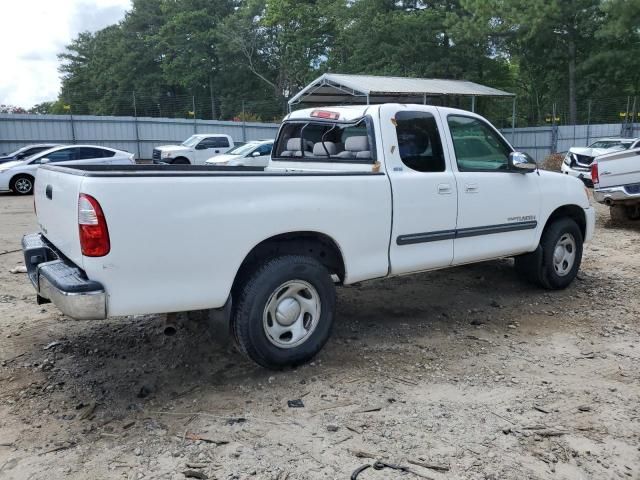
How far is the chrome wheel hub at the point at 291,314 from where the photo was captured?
3.93 m

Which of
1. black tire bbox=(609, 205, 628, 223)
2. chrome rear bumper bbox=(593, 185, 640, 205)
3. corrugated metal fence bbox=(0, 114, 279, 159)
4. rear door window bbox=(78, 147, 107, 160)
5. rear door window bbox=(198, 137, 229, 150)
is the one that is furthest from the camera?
corrugated metal fence bbox=(0, 114, 279, 159)

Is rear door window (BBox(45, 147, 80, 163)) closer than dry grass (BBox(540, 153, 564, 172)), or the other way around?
rear door window (BBox(45, 147, 80, 163))

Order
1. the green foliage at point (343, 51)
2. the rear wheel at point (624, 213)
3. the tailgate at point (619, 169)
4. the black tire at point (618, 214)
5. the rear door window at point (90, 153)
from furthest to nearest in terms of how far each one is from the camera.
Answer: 1. the green foliage at point (343, 51)
2. the rear door window at point (90, 153)
3. the black tire at point (618, 214)
4. the rear wheel at point (624, 213)
5. the tailgate at point (619, 169)

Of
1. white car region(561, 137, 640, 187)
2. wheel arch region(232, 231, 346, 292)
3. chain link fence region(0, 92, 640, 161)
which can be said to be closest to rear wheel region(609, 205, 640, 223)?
white car region(561, 137, 640, 187)

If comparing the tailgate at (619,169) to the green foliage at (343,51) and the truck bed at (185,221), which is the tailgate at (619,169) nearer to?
the truck bed at (185,221)

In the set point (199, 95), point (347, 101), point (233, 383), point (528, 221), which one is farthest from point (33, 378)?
point (199, 95)

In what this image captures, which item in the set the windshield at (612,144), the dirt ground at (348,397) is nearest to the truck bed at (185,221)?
the dirt ground at (348,397)

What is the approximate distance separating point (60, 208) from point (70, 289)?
65cm

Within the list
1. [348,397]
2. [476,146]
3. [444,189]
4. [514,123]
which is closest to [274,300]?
[348,397]

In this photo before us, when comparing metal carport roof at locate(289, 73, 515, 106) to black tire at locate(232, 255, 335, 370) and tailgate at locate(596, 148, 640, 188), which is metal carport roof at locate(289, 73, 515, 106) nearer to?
tailgate at locate(596, 148, 640, 188)

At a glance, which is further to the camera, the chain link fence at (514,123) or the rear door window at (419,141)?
the chain link fence at (514,123)

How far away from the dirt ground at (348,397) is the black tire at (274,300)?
171mm

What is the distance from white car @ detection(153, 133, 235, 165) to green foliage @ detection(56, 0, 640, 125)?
9800 millimetres

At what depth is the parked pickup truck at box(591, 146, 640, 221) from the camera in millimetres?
9414
